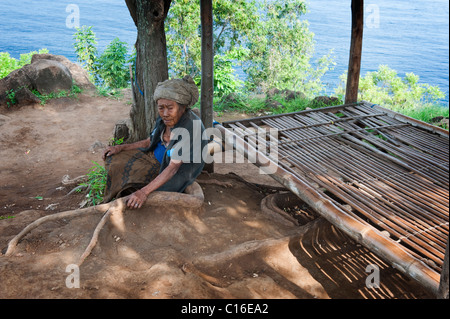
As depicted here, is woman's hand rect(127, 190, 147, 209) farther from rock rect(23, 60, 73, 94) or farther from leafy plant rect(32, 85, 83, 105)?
rock rect(23, 60, 73, 94)

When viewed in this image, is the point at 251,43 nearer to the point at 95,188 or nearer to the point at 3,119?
the point at 3,119

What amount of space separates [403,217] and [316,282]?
83 centimetres

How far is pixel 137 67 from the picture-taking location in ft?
13.3

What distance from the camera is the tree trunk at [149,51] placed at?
3.62m

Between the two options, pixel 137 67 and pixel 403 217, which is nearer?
pixel 403 217

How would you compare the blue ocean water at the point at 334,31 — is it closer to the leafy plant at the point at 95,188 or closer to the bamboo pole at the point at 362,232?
the leafy plant at the point at 95,188

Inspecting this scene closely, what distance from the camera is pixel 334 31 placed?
36.6 metres

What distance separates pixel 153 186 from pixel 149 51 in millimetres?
1517

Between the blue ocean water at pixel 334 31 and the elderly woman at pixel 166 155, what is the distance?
66.6 feet

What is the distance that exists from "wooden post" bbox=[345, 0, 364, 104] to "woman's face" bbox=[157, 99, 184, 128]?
2.98 metres

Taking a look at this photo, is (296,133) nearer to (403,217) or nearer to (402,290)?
(403,217)

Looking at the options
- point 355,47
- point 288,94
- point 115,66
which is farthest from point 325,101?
point 115,66

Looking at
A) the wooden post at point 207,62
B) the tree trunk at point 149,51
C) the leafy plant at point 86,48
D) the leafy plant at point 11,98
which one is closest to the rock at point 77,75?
the leafy plant at point 11,98
